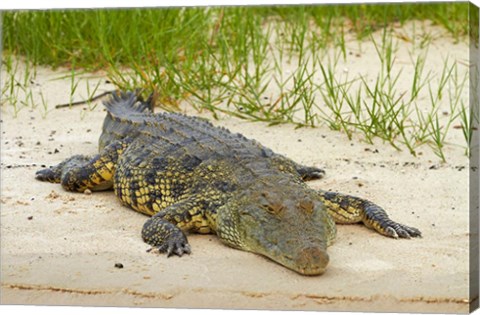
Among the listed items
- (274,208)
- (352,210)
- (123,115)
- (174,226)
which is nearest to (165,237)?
(174,226)

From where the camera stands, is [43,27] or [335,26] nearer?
[43,27]

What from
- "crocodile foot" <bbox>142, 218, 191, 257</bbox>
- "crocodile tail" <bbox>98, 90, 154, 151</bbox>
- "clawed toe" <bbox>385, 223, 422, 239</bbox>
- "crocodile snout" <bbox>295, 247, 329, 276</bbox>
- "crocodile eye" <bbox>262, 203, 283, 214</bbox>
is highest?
"crocodile tail" <bbox>98, 90, 154, 151</bbox>

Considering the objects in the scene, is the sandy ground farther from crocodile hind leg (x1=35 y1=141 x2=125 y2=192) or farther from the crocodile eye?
the crocodile eye

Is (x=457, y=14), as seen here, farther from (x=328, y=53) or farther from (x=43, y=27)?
(x=43, y=27)

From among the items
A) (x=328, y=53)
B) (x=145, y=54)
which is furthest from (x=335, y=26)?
(x=145, y=54)

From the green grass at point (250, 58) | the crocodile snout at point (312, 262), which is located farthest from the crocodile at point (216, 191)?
the green grass at point (250, 58)

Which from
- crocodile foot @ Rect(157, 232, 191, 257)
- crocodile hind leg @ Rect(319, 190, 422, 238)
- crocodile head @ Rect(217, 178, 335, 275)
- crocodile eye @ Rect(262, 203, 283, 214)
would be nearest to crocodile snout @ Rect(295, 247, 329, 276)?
crocodile head @ Rect(217, 178, 335, 275)

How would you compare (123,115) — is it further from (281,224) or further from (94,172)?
(281,224)

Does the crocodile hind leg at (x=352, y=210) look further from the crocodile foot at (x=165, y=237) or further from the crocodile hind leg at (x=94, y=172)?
the crocodile hind leg at (x=94, y=172)
